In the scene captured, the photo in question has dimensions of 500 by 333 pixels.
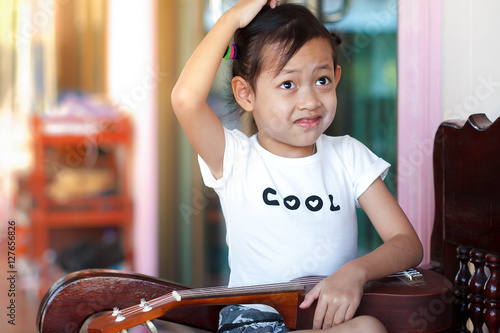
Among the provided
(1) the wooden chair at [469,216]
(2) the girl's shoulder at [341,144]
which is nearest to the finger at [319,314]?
(1) the wooden chair at [469,216]

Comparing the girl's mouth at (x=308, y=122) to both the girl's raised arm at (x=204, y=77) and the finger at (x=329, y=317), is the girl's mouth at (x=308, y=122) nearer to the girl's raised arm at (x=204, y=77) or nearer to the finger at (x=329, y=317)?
the girl's raised arm at (x=204, y=77)

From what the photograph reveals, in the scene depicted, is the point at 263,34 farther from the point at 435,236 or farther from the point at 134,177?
the point at 134,177

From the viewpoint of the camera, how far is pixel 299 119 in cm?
104

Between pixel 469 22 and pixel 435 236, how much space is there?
506 millimetres

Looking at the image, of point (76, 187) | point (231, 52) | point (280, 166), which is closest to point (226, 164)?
point (280, 166)

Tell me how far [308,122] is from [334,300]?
13.8 inches

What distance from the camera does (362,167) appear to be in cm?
112

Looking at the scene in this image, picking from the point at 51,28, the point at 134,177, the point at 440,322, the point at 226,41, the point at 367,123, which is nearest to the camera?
the point at 440,322

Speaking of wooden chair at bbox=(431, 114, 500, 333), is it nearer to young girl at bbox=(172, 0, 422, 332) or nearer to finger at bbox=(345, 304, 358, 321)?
young girl at bbox=(172, 0, 422, 332)

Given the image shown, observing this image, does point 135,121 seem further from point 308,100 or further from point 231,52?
point 308,100

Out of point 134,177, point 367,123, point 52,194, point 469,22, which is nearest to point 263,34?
point 469,22

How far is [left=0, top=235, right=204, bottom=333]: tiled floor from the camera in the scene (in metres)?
2.24

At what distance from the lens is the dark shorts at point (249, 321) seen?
37.5 inches

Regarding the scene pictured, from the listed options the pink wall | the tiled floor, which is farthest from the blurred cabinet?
the pink wall
